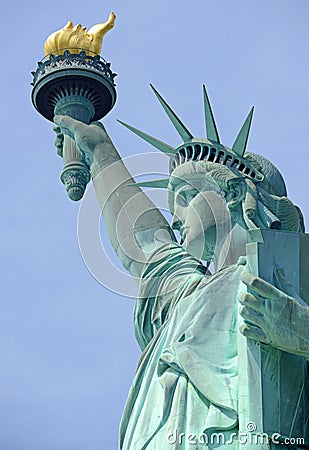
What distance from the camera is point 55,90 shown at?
1755 centimetres

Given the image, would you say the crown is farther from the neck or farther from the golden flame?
the golden flame

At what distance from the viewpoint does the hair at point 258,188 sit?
46.9 feet

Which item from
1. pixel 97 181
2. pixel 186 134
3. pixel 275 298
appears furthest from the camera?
pixel 97 181

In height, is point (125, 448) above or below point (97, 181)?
below

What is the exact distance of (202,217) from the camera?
14875mm

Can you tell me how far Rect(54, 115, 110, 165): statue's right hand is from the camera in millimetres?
17141

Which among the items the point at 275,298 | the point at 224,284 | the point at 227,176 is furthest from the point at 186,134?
the point at 275,298

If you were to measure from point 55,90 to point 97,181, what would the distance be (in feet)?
4.42

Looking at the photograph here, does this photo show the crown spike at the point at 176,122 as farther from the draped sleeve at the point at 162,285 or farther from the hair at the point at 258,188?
the draped sleeve at the point at 162,285

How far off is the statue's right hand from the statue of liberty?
2.44 feet

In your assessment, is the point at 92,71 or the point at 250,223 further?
the point at 92,71

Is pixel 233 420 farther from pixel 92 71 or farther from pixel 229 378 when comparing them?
pixel 92 71

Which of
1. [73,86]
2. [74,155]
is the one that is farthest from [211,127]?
[73,86]

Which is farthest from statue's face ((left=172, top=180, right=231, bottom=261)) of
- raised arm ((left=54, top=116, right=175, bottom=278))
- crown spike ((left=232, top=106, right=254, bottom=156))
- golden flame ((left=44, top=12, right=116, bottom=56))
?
golden flame ((left=44, top=12, right=116, bottom=56))
